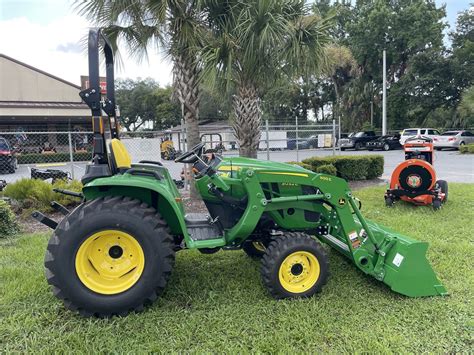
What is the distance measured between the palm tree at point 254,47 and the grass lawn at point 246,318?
13.9 feet

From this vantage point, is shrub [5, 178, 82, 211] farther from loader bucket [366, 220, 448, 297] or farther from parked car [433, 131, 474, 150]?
parked car [433, 131, 474, 150]

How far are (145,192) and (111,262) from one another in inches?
25.1

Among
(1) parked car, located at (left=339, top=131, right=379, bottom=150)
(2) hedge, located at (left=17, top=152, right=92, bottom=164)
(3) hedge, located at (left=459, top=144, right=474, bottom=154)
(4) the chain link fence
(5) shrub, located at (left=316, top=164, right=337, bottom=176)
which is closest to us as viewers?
(5) shrub, located at (left=316, top=164, right=337, bottom=176)

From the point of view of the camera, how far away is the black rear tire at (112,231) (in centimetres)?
275

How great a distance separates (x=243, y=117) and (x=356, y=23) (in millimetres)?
28938

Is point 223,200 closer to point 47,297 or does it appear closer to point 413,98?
point 47,297

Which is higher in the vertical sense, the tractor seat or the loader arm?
the tractor seat

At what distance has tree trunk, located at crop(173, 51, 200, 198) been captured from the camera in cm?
705

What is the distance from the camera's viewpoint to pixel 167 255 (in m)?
2.85

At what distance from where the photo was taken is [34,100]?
26.5 meters

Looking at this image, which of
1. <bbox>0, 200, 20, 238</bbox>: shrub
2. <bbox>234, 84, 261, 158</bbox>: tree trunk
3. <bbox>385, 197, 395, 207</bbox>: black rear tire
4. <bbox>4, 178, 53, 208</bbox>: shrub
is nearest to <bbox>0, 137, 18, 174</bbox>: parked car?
<bbox>4, 178, 53, 208</bbox>: shrub

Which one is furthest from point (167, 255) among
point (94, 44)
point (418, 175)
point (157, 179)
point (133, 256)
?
point (418, 175)

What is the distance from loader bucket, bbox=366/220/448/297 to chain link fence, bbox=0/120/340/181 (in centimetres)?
507

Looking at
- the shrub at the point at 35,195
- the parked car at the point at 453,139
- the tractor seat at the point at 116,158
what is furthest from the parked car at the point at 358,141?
the tractor seat at the point at 116,158
